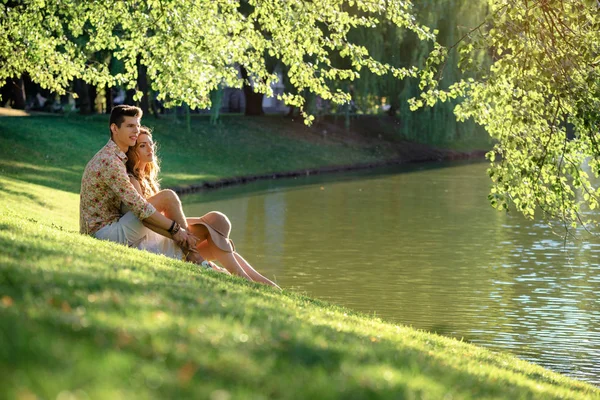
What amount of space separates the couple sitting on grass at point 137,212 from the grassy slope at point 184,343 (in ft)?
2.29

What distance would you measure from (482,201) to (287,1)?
17.2 m

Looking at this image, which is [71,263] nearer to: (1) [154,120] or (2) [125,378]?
(2) [125,378]

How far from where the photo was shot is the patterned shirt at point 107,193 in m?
9.64

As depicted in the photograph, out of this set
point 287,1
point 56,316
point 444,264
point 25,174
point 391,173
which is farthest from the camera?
point 391,173

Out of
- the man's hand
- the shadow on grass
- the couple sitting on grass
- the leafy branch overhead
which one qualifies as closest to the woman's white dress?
the couple sitting on grass

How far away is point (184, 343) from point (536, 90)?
25.2ft

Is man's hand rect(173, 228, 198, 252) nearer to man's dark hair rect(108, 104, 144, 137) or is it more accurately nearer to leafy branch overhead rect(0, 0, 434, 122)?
man's dark hair rect(108, 104, 144, 137)

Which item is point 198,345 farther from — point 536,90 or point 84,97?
point 84,97

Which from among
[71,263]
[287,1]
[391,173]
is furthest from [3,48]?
[391,173]

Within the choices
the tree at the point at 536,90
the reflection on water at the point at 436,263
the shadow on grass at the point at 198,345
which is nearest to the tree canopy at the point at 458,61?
the tree at the point at 536,90

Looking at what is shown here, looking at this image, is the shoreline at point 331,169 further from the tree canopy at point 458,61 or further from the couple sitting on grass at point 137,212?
the couple sitting on grass at point 137,212

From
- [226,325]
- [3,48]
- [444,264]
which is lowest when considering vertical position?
[444,264]

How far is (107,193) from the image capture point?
32.4ft

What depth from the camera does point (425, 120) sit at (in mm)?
46188
